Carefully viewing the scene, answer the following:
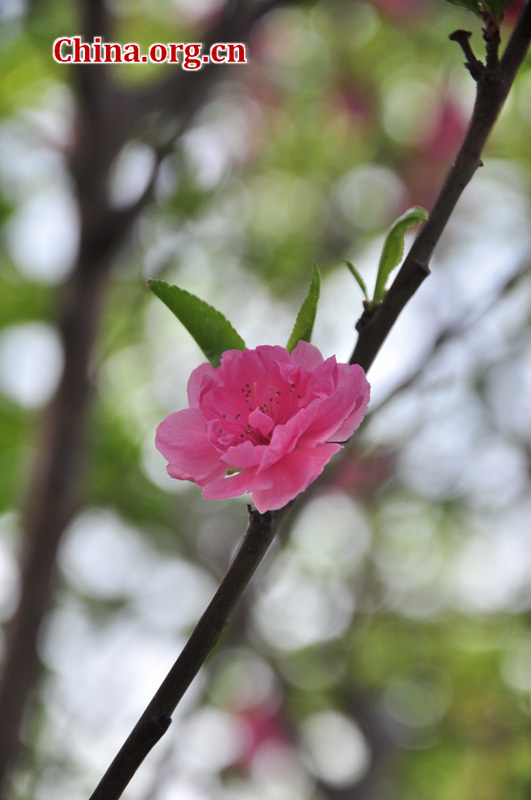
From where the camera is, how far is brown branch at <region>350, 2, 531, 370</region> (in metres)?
0.47

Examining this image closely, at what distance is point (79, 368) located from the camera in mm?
1768

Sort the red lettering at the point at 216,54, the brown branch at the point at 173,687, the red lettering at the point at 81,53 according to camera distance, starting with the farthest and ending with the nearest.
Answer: the red lettering at the point at 81,53
the red lettering at the point at 216,54
the brown branch at the point at 173,687

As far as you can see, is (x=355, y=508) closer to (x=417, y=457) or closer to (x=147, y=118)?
(x=417, y=457)

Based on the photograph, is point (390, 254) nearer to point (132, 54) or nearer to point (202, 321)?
point (202, 321)

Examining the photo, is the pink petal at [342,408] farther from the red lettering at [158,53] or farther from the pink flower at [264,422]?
the red lettering at [158,53]

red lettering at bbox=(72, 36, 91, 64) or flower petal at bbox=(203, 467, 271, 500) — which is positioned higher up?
flower petal at bbox=(203, 467, 271, 500)

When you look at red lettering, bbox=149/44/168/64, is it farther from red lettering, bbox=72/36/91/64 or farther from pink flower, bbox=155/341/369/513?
pink flower, bbox=155/341/369/513

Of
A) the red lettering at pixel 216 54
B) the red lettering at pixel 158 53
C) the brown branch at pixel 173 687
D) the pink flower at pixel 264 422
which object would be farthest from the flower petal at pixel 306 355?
the red lettering at pixel 158 53

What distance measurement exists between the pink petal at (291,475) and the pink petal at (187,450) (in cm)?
6

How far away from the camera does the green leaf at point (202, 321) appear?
1.63ft

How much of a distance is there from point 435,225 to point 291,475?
190mm

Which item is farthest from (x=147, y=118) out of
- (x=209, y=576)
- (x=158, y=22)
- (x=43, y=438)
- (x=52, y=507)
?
(x=209, y=576)

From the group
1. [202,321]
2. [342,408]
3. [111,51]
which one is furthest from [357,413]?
[111,51]

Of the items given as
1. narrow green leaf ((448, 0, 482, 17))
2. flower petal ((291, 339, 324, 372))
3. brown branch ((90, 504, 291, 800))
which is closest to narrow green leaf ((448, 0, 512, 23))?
narrow green leaf ((448, 0, 482, 17))
